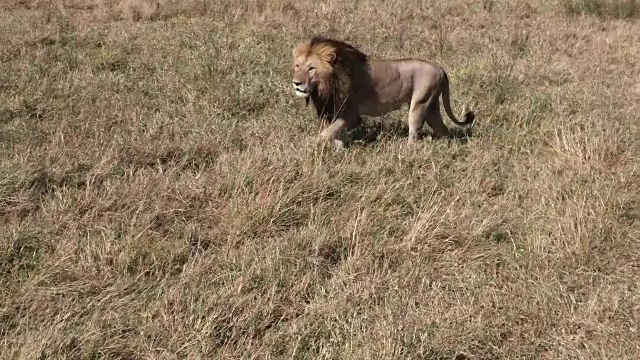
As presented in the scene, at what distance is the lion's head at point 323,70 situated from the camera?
545 centimetres

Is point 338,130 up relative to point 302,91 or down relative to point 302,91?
down

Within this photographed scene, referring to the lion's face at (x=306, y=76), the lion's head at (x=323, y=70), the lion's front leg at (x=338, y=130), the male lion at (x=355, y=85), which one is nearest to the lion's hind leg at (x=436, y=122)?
the male lion at (x=355, y=85)

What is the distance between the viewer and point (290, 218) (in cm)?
447

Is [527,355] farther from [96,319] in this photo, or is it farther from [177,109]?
[177,109]

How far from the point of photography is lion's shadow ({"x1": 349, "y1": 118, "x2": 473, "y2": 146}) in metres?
6.20

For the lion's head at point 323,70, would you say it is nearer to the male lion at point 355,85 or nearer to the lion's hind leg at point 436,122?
the male lion at point 355,85

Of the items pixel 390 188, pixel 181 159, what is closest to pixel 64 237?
pixel 181 159

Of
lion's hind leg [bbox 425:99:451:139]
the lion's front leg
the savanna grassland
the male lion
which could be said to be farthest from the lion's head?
lion's hind leg [bbox 425:99:451:139]

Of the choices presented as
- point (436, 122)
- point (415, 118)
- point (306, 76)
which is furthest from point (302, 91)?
point (436, 122)

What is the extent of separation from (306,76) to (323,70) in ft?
0.50

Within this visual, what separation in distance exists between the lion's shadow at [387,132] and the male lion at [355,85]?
9.3 inches

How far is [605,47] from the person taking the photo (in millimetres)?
10352

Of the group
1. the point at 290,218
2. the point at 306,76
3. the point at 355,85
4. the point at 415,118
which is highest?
the point at 306,76

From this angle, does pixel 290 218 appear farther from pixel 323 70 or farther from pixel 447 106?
pixel 447 106
